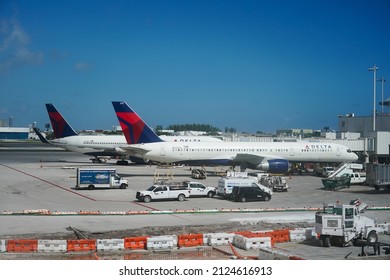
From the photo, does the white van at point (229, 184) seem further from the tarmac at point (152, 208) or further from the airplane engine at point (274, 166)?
the airplane engine at point (274, 166)

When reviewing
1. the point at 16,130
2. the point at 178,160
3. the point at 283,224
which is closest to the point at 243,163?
the point at 178,160

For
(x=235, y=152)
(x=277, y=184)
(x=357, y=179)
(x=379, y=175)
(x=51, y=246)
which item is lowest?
(x=51, y=246)

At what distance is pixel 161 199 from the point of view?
30.8 meters

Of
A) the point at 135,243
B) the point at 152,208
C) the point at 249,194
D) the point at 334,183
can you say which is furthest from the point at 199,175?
the point at 135,243

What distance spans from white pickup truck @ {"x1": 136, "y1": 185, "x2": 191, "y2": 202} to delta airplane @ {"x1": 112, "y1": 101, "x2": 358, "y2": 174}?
13985mm

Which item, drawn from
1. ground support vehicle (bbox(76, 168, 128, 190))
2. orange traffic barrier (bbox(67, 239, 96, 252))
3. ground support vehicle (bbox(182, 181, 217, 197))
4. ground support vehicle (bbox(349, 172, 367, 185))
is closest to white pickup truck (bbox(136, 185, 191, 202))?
ground support vehicle (bbox(182, 181, 217, 197))

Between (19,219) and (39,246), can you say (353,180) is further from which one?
(39,246)

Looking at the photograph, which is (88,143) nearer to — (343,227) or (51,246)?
(51,246)

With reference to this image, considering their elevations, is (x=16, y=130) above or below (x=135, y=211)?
above

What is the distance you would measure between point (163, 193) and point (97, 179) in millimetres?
7673

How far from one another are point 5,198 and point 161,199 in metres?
9.40

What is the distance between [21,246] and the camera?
16.7 metres

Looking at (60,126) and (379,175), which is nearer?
(379,175)

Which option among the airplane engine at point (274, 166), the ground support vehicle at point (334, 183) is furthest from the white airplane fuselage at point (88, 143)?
the ground support vehicle at point (334, 183)
